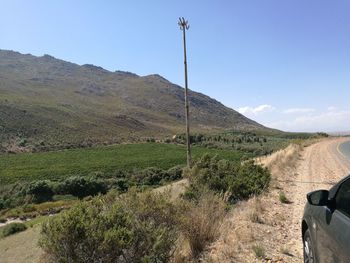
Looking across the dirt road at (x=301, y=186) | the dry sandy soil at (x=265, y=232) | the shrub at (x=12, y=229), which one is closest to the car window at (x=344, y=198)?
the dry sandy soil at (x=265, y=232)

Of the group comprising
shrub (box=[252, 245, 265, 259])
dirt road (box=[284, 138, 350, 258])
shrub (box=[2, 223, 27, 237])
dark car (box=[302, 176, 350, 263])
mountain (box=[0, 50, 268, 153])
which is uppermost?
mountain (box=[0, 50, 268, 153])

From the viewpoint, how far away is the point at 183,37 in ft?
81.3

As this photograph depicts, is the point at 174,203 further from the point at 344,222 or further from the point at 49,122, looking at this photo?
the point at 49,122

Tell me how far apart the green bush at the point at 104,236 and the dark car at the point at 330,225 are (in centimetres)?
250

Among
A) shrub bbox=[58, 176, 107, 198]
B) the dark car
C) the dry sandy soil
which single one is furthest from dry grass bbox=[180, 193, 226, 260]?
shrub bbox=[58, 176, 107, 198]

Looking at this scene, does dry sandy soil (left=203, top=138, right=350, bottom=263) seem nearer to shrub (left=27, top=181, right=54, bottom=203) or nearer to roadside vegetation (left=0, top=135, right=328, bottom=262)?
roadside vegetation (left=0, top=135, right=328, bottom=262)

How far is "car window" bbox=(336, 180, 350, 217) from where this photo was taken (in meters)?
4.18

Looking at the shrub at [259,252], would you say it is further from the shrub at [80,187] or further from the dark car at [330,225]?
the shrub at [80,187]

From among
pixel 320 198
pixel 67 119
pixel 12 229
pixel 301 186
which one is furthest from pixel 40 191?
pixel 67 119

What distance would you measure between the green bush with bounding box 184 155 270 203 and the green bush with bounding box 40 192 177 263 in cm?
628

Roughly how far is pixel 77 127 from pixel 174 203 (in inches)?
4228

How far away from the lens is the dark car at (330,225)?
384cm

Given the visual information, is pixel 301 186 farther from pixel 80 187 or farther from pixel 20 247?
pixel 80 187

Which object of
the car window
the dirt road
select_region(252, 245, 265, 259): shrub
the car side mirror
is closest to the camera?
the car window
